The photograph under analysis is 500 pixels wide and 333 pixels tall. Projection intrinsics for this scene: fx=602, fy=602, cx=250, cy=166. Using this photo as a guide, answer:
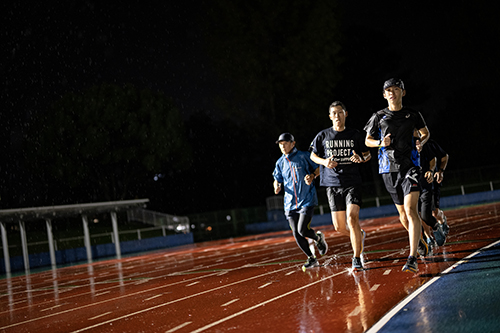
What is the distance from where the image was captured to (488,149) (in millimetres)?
57562

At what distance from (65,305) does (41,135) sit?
41.1m

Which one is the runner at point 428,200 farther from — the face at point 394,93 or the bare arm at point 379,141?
the face at point 394,93

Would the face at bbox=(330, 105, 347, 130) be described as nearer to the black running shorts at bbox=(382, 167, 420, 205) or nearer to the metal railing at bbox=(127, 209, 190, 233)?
the black running shorts at bbox=(382, 167, 420, 205)

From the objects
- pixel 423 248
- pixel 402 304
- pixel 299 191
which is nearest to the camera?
pixel 402 304

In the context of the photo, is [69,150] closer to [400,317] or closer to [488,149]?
[488,149]

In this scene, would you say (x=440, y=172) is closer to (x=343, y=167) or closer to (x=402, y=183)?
(x=343, y=167)

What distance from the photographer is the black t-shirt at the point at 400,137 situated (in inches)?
298

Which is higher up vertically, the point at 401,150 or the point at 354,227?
the point at 401,150

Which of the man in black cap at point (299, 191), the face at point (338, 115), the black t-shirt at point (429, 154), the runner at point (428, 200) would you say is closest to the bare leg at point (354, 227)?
the man in black cap at point (299, 191)

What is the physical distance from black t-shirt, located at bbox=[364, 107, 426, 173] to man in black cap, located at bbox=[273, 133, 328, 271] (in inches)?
71.3

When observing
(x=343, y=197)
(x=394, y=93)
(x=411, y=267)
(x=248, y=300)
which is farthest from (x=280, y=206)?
(x=248, y=300)

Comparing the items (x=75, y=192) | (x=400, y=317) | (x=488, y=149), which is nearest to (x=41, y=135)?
(x=75, y=192)

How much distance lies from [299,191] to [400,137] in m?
2.22

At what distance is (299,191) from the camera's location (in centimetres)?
934
